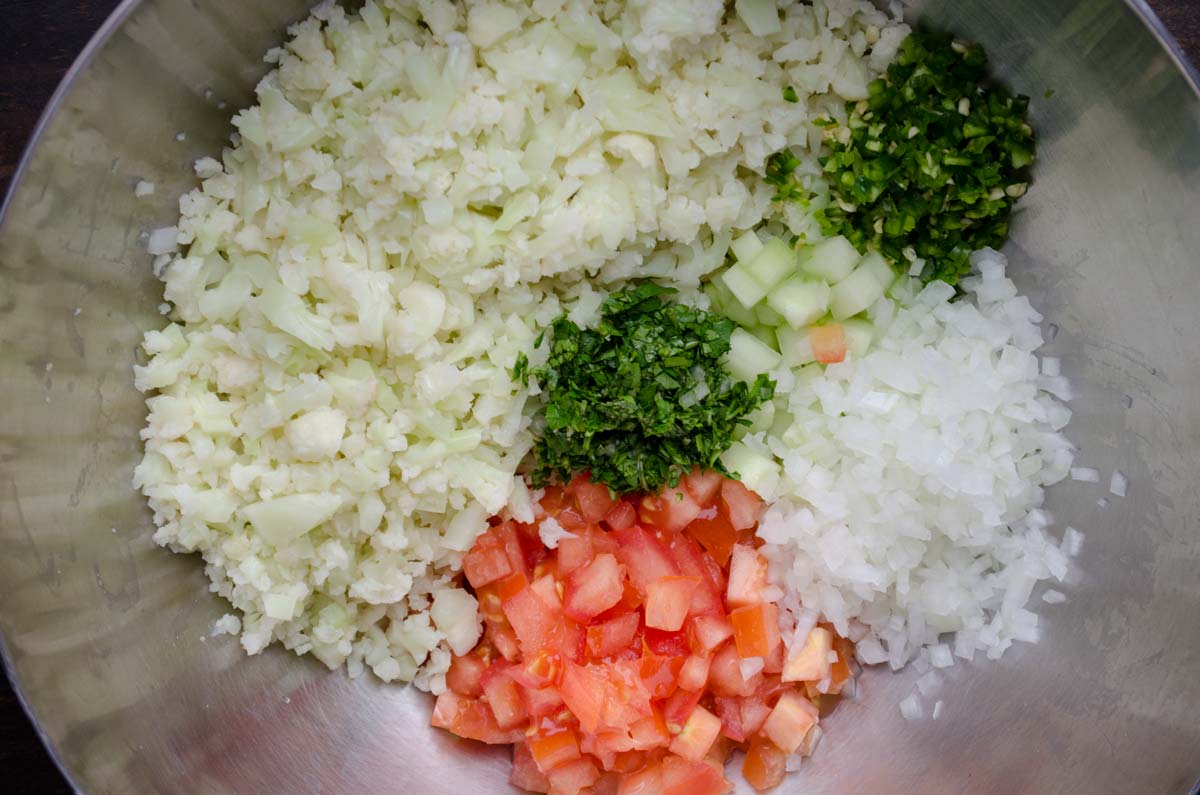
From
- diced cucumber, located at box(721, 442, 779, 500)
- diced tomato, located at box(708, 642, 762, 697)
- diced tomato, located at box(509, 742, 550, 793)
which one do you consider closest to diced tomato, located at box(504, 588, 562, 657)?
diced tomato, located at box(509, 742, 550, 793)

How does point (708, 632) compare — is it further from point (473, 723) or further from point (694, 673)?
point (473, 723)

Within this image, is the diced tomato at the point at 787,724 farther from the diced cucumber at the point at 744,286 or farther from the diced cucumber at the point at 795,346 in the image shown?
the diced cucumber at the point at 744,286

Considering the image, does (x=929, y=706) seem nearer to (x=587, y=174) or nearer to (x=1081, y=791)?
(x=1081, y=791)

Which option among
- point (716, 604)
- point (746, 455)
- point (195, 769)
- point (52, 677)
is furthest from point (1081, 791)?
point (52, 677)

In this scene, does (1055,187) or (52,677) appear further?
(1055,187)

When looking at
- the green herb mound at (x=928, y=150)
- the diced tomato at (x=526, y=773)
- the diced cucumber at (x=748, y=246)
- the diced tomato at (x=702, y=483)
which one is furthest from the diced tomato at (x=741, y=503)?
the diced tomato at (x=526, y=773)

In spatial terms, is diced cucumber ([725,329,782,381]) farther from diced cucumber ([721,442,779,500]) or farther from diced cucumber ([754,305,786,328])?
diced cucumber ([721,442,779,500])
